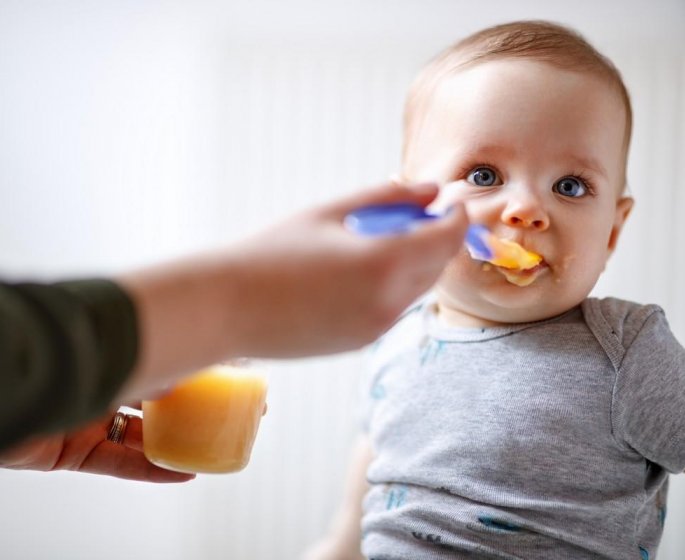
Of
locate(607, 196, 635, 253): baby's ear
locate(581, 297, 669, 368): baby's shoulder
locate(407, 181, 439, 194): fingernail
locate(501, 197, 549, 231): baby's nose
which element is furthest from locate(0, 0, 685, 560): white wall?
locate(407, 181, 439, 194): fingernail

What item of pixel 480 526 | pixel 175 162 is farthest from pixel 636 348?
pixel 175 162

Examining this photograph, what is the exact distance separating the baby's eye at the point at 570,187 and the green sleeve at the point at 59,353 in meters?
0.64

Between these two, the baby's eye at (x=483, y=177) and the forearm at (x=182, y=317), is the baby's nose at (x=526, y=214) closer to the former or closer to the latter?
the baby's eye at (x=483, y=177)

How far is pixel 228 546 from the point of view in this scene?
6.40 feet

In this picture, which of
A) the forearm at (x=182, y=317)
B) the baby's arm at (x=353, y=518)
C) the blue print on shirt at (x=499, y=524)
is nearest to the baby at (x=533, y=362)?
the blue print on shirt at (x=499, y=524)

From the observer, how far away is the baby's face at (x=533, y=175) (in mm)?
971

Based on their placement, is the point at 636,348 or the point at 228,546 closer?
the point at 636,348

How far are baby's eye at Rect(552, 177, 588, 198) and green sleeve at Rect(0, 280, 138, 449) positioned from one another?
2.10 ft

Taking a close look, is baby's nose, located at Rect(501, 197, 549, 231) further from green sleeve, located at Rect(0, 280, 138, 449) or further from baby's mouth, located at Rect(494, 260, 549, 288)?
green sleeve, located at Rect(0, 280, 138, 449)

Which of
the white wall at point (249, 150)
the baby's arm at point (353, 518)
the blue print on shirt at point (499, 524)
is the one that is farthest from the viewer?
the white wall at point (249, 150)

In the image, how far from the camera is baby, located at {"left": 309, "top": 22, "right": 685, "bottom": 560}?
3.07 feet

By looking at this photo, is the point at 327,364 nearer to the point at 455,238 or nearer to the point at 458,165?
the point at 458,165

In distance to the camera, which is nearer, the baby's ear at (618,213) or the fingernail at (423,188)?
the fingernail at (423,188)

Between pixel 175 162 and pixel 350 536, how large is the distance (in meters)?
1.11
